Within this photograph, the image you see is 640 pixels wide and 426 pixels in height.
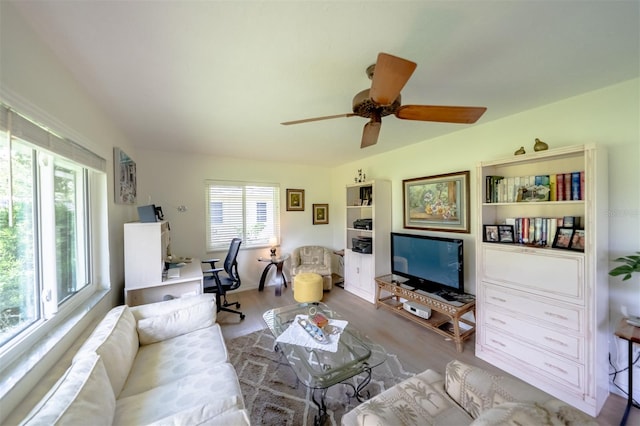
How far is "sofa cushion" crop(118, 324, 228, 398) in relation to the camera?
1439mm

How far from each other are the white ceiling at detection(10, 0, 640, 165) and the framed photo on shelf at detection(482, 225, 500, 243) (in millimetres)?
1103

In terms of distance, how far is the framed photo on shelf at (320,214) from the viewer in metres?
4.94

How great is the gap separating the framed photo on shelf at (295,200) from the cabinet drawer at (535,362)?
3465mm

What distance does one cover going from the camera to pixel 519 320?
78.5 inches

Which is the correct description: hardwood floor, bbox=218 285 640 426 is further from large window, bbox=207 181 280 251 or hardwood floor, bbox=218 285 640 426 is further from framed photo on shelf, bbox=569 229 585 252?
framed photo on shelf, bbox=569 229 585 252

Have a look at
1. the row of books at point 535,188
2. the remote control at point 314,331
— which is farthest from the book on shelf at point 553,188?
the remote control at point 314,331

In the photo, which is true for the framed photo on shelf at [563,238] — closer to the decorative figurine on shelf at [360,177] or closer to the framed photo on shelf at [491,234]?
the framed photo on shelf at [491,234]

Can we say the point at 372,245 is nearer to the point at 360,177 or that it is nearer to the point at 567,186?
the point at 360,177

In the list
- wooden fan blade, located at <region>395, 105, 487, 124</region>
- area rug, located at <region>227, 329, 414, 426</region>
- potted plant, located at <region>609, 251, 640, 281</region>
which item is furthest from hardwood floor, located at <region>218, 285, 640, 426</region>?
wooden fan blade, located at <region>395, 105, 487, 124</region>

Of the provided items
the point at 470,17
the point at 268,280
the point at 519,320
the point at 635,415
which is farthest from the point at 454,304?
the point at 268,280

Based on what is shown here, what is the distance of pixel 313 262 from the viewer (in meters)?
4.46

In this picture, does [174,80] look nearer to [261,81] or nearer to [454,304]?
[261,81]

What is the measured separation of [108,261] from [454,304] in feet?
11.2

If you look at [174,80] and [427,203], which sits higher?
[174,80]
